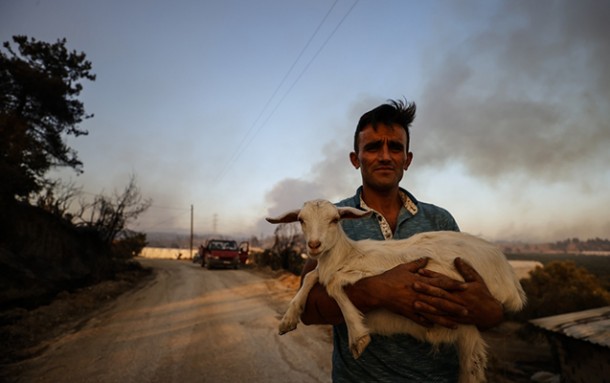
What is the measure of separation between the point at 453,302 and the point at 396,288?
1.01ft

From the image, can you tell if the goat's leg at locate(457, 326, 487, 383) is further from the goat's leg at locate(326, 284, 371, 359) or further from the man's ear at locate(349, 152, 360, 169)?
the man's ear at locate(349, 152, 360, 169)

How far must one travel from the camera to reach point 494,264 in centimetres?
211

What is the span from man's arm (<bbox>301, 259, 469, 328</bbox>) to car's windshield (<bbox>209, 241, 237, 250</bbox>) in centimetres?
2164

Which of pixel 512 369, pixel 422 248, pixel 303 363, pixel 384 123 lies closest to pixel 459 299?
pixel 422 248

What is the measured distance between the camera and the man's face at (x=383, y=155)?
2.28m

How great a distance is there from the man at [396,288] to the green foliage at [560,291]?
9.77 m

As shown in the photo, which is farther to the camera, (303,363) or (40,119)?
(40,119)

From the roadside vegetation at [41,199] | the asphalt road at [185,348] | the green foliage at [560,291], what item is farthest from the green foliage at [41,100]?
the green foliage at [560,291]

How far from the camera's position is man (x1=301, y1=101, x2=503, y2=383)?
69.5 inches

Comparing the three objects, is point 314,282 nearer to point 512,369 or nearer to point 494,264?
point 494,264

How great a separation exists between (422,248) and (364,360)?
30.8 inches

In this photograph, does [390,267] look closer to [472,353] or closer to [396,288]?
[396,288]

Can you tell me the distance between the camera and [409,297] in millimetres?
1778

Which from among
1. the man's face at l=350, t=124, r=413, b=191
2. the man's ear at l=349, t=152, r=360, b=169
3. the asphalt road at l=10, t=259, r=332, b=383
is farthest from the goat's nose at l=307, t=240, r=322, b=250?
the asphalt road at l=10, t=259, r=332, b=383
